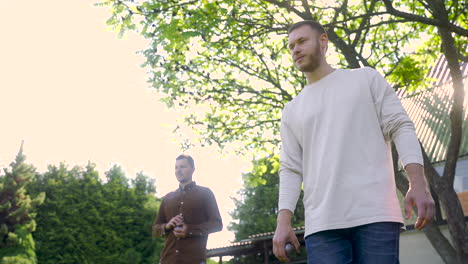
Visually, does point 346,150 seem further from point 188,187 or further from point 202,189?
point 188,187

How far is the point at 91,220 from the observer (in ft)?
149

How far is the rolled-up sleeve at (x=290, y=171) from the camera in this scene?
3.03 metres

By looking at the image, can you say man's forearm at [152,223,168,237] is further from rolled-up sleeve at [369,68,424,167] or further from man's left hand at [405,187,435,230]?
man's left hand at [405,187,435,230]

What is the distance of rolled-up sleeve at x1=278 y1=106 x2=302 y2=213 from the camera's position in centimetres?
303

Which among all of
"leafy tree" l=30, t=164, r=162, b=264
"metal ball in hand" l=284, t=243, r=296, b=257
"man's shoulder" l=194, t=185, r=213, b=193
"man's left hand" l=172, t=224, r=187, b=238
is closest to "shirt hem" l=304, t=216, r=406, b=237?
"metal ball in hand" l=284, t=243, r=296, b=257

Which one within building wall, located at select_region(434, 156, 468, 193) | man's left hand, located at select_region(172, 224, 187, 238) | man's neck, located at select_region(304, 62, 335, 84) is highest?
building wall, located at select_region(434, 156, 468, 193)

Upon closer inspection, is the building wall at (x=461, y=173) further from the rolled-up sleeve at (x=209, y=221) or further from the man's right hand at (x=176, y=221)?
the man's right hand at (x=176, y=221)

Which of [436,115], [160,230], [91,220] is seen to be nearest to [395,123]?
[160,230]

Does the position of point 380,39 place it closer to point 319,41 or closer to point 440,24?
point 440,24

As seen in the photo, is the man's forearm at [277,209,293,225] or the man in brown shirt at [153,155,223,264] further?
the man in brown shirt at [153,155,223,264]

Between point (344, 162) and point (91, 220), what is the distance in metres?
44.6

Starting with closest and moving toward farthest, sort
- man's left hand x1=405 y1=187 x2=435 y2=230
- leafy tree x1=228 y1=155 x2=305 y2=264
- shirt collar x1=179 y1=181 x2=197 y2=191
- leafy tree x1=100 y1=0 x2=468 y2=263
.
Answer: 1. man's left hand x1=405 y1=187 x2=435 y2=230
2. shirt collar x1=179 y1=181 x2=197 y2=191
3. leafy tree x1=100 y1=0 x2=468 y2=263
4. leafy tree x1=228 y1=155 x2=305 y2=264

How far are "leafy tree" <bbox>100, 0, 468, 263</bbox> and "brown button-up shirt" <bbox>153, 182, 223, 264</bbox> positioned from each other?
2.06m

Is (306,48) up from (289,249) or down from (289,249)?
up
